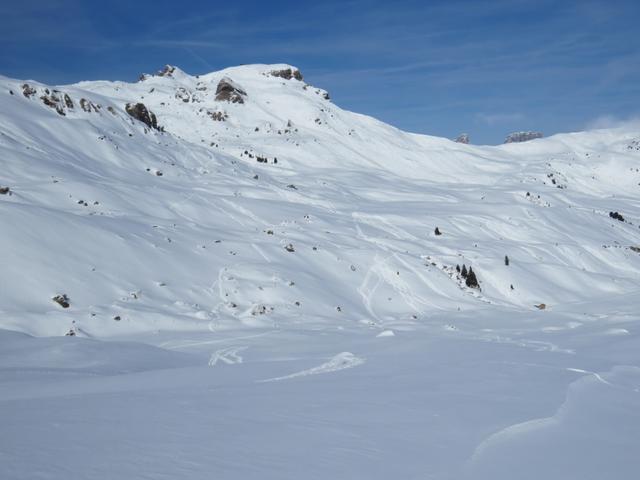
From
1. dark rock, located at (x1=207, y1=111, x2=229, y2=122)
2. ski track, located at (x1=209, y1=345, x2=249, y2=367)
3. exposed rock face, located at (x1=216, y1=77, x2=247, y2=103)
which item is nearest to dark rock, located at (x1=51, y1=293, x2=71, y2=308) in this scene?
ski track, located at (x1=209, y1=345, x2=249, y2=367)

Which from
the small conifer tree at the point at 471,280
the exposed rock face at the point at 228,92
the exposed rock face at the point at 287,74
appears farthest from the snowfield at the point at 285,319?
the exposed rock face at the point at 287,74

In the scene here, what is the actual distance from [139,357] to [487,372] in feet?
24.0

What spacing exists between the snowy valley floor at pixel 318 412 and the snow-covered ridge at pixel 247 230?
19.8 ft

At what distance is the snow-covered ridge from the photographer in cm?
1781

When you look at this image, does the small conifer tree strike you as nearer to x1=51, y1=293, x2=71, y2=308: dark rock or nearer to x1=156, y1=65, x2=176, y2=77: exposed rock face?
x1=51, y1=293, x2=71, y2=308: dark rock

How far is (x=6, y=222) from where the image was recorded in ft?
58.2

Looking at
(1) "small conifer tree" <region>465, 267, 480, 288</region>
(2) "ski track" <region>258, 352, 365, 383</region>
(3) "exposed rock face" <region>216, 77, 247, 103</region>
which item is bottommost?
(2) "ski track" <region>258, 352, 365, 383</region>

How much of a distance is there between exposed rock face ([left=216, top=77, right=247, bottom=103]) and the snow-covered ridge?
23.9 ft

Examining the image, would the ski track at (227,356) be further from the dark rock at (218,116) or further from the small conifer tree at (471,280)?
the dark rock at (218,116)

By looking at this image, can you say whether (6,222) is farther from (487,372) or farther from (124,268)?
(487,372)

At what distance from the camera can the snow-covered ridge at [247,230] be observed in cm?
1781

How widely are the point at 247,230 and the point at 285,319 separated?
10803 millimetres

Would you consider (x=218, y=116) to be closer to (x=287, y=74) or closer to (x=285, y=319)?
(x=287, y=74)

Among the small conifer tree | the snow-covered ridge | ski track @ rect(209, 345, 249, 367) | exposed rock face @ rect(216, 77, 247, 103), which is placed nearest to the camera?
ski track @ rect(209, 345, 249, 367)
